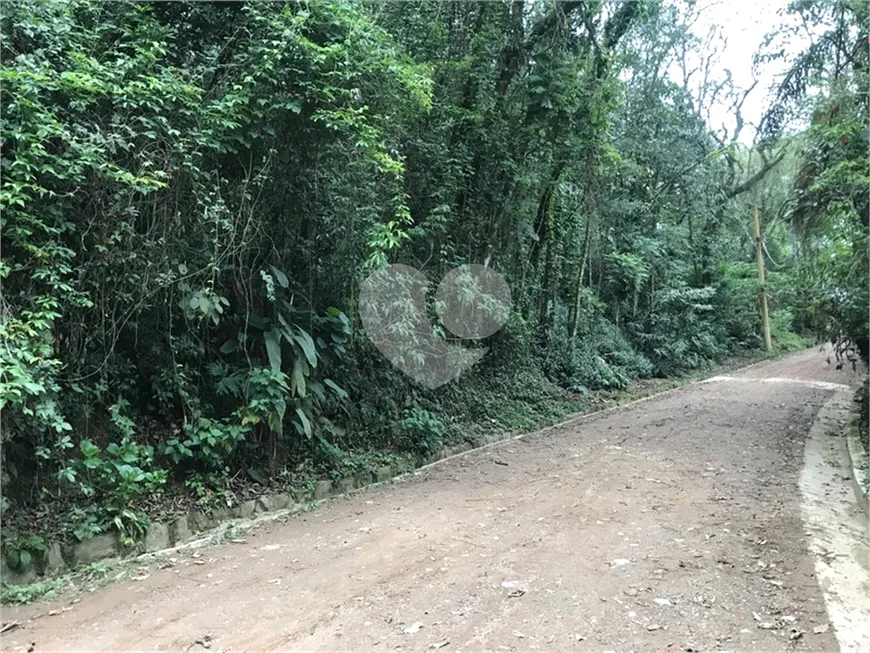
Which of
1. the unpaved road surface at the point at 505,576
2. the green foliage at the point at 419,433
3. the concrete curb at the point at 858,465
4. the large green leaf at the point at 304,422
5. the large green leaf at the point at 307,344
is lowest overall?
the concrete curb at the point at 858,465

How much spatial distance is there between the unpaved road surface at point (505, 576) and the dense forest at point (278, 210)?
34.4 inches

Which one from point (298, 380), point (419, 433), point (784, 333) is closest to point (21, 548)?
point (298, 380)

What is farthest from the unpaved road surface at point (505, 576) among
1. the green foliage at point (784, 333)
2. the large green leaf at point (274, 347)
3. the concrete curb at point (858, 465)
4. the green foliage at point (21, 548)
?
the green foliage at point (784, 333)

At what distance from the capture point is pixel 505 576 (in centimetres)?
399

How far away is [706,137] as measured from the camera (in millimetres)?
19953

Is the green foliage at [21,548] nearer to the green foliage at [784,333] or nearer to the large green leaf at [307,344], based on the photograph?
the large green leaf at [307,344]

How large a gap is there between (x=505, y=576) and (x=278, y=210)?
4000mm

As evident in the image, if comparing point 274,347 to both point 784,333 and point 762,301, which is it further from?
point 784,333

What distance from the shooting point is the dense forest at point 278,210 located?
168 inches

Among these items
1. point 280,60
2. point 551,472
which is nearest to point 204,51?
point 280,60

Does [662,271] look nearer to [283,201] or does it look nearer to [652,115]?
[652,115]

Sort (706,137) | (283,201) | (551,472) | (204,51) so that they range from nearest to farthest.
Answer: (204,51) < (283,201) < (551,472) < (706,137)

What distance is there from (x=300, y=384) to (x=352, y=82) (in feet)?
9.58

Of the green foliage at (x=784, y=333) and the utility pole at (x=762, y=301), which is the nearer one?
the utility pole at (x=762, y=301)
